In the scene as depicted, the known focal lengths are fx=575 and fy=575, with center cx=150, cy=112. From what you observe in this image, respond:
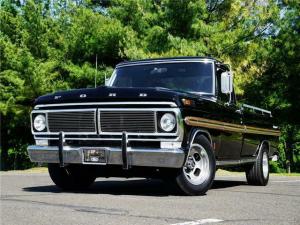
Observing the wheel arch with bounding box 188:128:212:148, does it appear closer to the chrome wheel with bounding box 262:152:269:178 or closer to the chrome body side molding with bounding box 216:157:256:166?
the chrome body side molding with bounding box 216:157:256:166

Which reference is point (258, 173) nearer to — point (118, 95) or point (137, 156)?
point (137, 156)

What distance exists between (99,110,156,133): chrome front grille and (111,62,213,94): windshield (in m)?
1.38

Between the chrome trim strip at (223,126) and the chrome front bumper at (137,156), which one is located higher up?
the chrome trim strip at (223,126)

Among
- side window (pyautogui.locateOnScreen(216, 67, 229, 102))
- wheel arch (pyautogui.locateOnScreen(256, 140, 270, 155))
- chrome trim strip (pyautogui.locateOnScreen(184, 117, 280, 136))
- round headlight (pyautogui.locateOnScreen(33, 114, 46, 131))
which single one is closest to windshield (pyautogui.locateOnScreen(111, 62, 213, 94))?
side window (pyautogui.locateOnScreen(216, 67, 229, 102))

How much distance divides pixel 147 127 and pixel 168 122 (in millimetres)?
282

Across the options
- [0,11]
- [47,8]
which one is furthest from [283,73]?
[0,11]

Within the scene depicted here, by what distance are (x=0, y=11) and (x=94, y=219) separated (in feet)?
81.3

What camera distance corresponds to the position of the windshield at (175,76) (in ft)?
28.5

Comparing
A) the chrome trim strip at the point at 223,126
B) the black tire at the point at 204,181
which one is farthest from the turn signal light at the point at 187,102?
the black tire at the point at 204,181

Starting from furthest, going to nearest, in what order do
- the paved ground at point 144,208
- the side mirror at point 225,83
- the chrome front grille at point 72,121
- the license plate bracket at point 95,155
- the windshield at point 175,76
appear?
1. the side mirror at point 225,83
2. the windshield at point 175,76
3. the chrome front grille at point 72,121
4. the license plate bracket at point 95,155
5. the paved ground at point 144,208

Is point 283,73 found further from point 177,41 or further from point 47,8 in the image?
point 47,8

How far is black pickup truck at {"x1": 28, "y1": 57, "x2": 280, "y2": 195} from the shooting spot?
24.0ft

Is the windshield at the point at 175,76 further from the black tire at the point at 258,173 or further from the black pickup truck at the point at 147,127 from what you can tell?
the black tire at the point at 258,173

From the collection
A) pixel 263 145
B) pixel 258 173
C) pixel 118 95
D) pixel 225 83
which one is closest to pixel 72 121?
pixel 118 95
